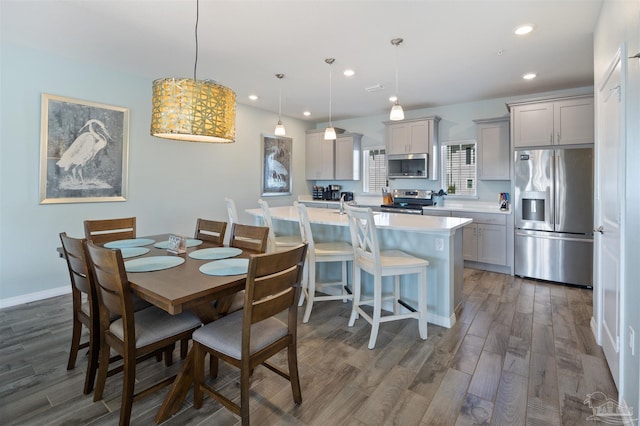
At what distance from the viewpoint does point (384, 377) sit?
2078 mm

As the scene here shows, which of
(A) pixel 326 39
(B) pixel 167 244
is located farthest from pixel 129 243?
(A) pixel 326 39

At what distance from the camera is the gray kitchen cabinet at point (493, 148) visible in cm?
470

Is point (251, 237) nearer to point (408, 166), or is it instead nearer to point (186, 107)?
point (186, 107)

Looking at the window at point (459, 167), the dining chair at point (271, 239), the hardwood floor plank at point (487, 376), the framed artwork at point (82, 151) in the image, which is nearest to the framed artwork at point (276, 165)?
the framed artwork at point (82, 151)

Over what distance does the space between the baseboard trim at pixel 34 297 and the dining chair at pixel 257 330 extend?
9.39 feet

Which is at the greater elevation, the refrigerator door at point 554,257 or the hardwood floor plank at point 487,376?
the refrigerator door at point 554,257

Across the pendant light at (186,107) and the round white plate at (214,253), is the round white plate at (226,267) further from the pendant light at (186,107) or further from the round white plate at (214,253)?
the pendant light at (186,107)

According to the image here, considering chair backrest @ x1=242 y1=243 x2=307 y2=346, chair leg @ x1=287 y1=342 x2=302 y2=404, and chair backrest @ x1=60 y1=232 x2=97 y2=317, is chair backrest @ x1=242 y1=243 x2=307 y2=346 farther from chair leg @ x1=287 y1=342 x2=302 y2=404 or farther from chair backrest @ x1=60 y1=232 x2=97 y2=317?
chair backrest @ x1=60 y1=232 x2=97 y2=317

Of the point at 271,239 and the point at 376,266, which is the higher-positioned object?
the point at 271,239

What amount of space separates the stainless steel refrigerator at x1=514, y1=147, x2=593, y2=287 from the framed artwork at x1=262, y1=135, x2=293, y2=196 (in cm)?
390

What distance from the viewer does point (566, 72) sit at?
12.7 ft

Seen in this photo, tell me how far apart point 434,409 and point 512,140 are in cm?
386

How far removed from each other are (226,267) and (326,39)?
7.73ft

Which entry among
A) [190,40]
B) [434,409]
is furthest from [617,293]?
[190,40]
